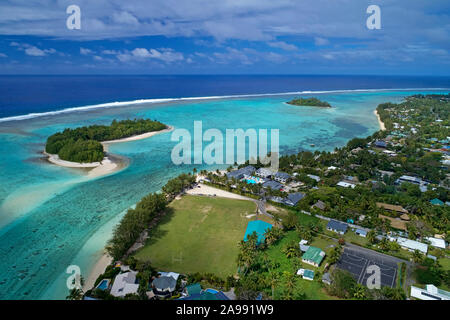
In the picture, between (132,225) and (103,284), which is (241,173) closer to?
(132,225)

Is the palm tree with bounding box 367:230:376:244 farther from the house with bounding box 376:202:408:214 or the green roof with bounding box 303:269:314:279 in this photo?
the green roof with bounding box 303:269:314:279

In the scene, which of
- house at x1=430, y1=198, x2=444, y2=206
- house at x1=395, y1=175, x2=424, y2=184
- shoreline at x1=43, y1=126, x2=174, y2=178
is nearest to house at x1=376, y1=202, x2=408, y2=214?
house at x1=430, y1=198, x2=444, y2=206

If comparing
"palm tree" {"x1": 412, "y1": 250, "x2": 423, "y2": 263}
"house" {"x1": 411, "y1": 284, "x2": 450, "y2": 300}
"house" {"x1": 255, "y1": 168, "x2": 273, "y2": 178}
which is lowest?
"house" {"x1": 411, "y1": 284, "x2": 450, "y2": 300}

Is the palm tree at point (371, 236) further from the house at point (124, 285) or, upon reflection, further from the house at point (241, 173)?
the house at point (124, 285)

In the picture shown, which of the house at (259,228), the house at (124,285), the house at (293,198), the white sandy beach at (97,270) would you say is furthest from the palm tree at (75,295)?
the house at (293,198)

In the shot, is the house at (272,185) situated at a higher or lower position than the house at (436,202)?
higher

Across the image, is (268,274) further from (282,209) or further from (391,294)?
(282,209)
